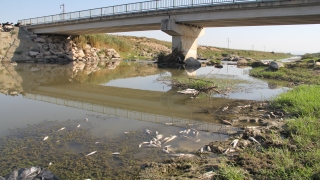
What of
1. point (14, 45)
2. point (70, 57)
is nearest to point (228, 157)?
point (14, 45)

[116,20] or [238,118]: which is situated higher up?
[116,20]

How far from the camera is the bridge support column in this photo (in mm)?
25125

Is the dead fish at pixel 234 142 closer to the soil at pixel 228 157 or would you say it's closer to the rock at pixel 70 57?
the soil at pixel 228 157

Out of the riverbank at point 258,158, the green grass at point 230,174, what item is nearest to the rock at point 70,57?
the riverbank at point 258,158

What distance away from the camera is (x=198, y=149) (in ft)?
15.9

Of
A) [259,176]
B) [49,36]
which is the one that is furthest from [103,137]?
[49,36]

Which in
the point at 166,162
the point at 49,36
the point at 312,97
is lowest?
the point at 166,162

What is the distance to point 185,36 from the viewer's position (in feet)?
90.0

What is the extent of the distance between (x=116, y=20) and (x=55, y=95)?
19.8 metres

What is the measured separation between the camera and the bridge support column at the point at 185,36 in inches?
989

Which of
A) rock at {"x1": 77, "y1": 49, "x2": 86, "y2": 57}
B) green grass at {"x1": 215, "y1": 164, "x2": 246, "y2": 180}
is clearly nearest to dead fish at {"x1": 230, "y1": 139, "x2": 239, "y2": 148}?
green grass at {"x1": 215, "y1": 164, "x2": 246, "y2": 180}

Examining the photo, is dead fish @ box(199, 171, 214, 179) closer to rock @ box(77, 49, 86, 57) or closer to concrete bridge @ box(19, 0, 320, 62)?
concrete bridge @ box(19, 0, 320, 62)

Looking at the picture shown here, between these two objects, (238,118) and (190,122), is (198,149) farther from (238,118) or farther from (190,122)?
(238,118)

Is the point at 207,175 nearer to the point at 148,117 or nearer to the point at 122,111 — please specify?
the point at 148,117
